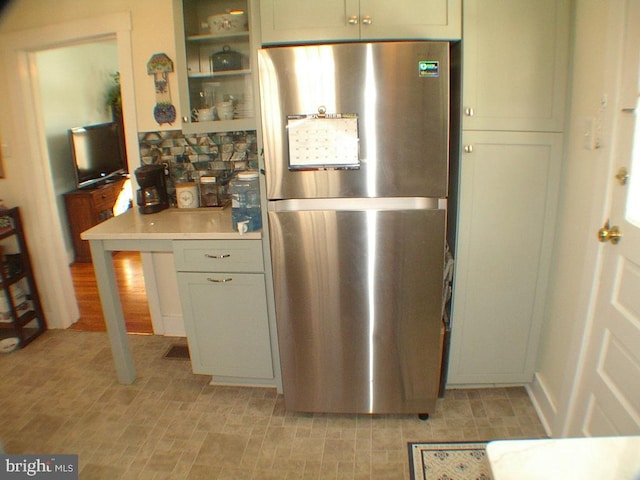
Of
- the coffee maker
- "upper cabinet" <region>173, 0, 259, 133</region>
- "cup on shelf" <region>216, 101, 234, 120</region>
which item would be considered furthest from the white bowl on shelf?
the coffee maker

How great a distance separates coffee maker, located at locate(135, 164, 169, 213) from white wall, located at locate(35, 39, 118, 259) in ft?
6.18

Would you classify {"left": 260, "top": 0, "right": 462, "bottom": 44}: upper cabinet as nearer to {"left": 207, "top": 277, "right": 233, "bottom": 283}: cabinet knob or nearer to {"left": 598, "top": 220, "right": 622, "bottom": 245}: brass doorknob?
{"left": 598, "top": 220, "right": 622, "bottom": 245}: brass doorknob

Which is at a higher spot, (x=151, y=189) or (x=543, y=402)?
(x=151, y=189)

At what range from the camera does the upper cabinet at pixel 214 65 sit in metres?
2.07

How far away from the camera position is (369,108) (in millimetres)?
1638

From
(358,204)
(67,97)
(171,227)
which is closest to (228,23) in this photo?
(171,227)

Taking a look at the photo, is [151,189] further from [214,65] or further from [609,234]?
[609,234]

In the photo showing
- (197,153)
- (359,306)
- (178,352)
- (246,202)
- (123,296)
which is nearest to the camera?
(359,306)

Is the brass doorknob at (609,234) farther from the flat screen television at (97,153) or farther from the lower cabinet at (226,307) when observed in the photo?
the flat screen television at (97,153)

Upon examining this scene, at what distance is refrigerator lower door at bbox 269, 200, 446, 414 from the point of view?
175cm

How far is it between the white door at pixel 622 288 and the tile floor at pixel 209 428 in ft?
1.80

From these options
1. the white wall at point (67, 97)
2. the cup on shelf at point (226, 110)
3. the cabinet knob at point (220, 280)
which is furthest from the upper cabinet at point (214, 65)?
the white wall at point (67, 97)

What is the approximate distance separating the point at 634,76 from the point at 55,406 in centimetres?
278

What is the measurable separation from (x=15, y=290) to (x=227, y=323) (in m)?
1.62
